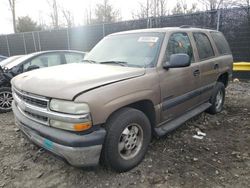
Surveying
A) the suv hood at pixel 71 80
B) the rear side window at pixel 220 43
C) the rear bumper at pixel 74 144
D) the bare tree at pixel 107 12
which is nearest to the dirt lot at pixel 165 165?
the rear bumper at pixel 74 144

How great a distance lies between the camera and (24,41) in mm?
18250

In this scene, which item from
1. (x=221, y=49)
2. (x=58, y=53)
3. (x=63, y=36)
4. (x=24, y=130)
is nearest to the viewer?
(x=24, y=130)

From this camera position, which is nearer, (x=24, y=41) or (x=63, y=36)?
(x=63, y=36)

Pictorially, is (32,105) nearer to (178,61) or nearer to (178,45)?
(178,61)

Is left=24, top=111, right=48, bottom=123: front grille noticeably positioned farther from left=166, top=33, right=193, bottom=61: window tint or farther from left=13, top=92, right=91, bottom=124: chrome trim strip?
left=166, top=33, right=193, bottom=61: window tint

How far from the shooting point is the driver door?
11.9ft

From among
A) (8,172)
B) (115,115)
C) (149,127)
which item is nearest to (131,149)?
(149,127)

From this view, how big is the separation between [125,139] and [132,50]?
142cm

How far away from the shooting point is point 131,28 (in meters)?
12.2

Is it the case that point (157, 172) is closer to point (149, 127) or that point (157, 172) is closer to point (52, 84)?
point (149, 127)

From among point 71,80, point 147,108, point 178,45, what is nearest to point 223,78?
point 178,45

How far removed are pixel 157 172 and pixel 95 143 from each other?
1.07 m

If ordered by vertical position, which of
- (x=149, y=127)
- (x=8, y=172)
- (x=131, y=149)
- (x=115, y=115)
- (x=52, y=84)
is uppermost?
(x=52, y=84)

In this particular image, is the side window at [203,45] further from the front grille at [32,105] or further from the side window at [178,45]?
the front grille at [32,105]
